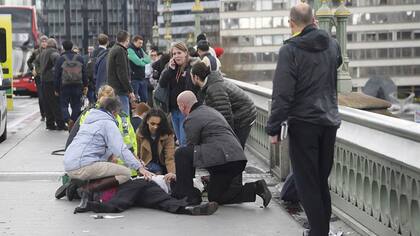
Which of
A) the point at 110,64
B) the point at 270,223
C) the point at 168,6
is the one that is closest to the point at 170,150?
the point at 270,223

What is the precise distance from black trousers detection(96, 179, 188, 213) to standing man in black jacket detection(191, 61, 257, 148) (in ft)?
4.53

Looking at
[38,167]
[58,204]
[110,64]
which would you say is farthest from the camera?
[110,64]

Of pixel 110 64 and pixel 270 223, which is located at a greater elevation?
pixel 110 64

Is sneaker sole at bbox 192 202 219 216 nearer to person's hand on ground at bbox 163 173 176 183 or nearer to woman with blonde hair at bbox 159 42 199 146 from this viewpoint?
person's hand on ground at bbox 163 173 176 183

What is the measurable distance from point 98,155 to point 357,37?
406 feet

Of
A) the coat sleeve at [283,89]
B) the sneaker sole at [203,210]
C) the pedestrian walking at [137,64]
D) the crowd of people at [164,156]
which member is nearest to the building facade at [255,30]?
the pedestrian walking at [137,64]

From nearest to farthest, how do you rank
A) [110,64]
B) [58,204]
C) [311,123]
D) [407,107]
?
[311,123]
[58,204]
[110,64]
[407,107]

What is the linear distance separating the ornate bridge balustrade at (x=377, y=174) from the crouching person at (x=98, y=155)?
192 centimetres

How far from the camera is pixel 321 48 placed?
648 centimetres

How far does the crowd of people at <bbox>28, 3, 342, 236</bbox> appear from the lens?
21.1 feet

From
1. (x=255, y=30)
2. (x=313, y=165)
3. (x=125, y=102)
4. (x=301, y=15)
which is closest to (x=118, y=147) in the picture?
(x=313, y=165)

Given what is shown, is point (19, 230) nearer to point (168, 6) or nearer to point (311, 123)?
point (311, 123)

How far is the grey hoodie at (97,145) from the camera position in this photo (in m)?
8.78

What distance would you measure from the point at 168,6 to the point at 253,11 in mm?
95081
